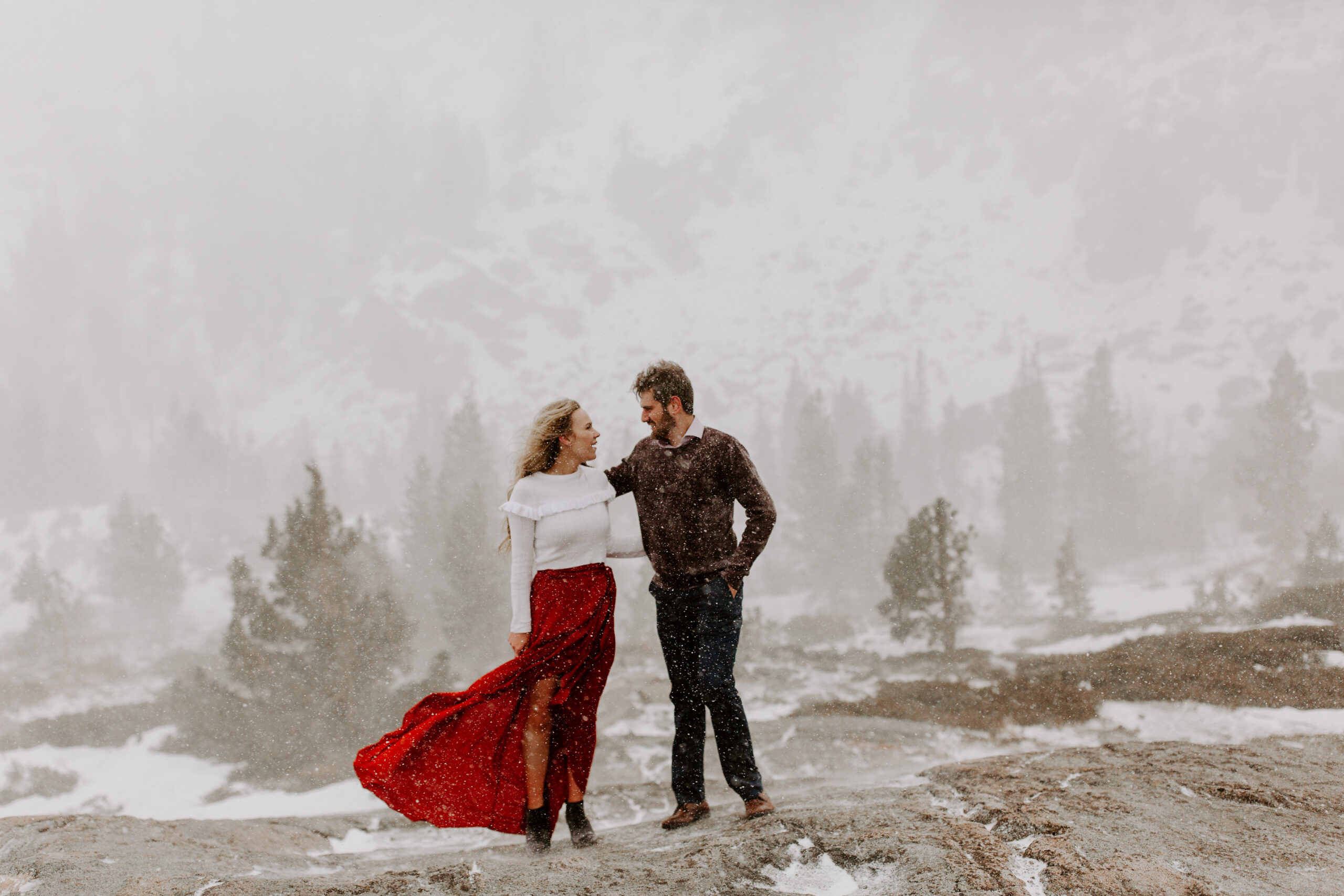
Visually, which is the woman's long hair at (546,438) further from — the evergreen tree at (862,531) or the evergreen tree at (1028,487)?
the evergreen tree at (1028,487)

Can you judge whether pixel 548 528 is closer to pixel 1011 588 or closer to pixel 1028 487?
pixel 1011 588

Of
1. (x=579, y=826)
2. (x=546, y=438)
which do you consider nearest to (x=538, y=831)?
(x=579, y=826)

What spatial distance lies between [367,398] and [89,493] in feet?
233

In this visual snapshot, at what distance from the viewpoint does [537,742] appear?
379 cm

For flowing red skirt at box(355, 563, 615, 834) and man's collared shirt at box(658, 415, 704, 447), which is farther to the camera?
man's collared shirt at box(658, 415, 704, 447)

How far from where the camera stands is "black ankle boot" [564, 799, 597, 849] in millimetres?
3926

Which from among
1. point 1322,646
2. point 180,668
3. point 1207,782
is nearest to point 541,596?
point 1207,782

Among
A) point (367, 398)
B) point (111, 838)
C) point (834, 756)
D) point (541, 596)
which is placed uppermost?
point (367, 398)

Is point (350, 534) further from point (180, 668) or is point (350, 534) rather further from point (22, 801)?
point (180, 668)

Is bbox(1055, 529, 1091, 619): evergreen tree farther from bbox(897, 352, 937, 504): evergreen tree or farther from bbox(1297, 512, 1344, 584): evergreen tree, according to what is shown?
bbox(897, 352, 937, 504): evergreen tree

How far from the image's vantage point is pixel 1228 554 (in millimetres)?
51344

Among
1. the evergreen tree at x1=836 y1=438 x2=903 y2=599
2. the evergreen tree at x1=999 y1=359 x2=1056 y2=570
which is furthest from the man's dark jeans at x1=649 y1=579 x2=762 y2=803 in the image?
the evergreen tree at x1=999 y1=359 x2=1056 y2=570

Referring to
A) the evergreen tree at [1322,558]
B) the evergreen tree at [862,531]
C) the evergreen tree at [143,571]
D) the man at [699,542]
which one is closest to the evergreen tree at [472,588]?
the evergreen tree at [862,531]

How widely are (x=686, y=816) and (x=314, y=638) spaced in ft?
53.4
